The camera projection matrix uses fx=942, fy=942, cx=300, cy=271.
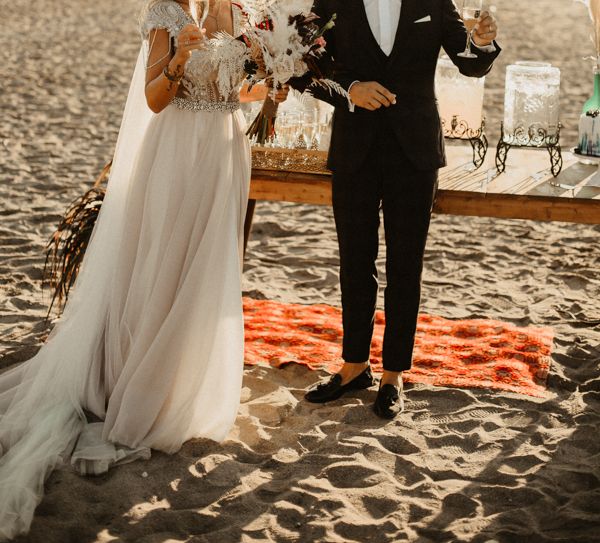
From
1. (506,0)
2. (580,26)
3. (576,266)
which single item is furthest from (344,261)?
(506,0)

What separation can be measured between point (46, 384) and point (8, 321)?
1362 mm

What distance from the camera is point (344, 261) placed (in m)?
4.38

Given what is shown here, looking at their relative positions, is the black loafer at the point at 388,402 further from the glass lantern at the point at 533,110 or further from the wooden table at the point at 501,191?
the glass lantern at the point at 533,110

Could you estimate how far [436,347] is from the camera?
5270mm

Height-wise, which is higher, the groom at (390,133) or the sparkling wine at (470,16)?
the sparkling wine at (470,16)

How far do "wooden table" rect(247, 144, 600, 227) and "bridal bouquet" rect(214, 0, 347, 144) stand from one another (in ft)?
2.97

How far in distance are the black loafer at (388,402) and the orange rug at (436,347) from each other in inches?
14.5

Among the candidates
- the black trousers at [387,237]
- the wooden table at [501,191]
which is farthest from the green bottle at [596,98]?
the black trousers at [387,237]

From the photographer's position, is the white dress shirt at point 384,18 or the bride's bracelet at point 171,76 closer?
the bride's bracelet at point 171,76

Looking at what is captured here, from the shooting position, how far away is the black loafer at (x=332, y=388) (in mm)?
4562

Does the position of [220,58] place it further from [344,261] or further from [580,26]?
[580,26]

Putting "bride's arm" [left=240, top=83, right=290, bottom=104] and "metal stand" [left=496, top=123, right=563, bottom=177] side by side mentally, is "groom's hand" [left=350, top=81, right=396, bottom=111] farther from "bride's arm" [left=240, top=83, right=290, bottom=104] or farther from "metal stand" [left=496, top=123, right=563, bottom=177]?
"metal stand" [left=496, top=123, right=563, bottom=177]

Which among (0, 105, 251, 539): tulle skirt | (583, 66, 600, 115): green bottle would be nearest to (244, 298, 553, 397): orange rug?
(0, 105, 251, 539): tulle skirt

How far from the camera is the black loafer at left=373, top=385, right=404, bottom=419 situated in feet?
14.4
